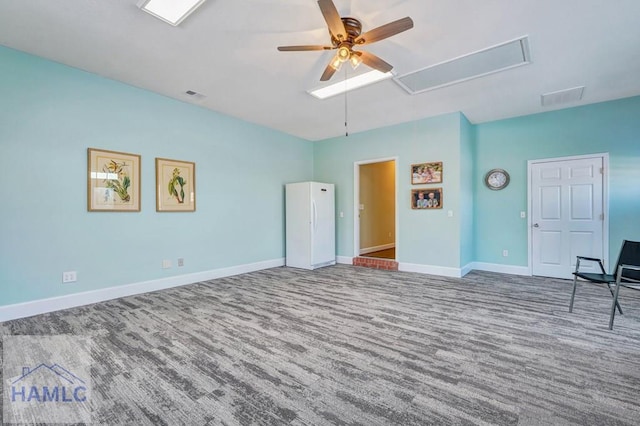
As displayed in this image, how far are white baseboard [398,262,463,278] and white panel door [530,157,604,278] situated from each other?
1.46 meters

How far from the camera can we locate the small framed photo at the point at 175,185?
423cm

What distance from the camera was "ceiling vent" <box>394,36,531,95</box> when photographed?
3.01m

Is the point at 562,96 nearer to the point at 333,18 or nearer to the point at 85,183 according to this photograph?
the point at 333,18

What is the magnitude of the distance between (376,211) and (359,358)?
5.93 metres

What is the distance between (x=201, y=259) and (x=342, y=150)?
373 centimetres

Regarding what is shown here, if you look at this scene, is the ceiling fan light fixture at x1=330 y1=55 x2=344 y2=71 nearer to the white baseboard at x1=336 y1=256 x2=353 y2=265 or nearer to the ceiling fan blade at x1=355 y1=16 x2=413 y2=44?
the ceiling fan blade at x1=355 y1=16 x2=413 y2=44

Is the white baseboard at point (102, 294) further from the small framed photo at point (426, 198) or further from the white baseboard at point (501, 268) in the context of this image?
the white baseboard at point (501, 268)

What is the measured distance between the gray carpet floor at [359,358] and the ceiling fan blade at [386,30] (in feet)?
8.47

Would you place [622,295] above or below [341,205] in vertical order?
below

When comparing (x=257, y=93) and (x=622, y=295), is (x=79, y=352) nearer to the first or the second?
(x=257, y=93)

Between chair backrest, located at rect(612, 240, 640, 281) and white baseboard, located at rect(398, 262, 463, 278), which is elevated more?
chair backrest, located at rect(612, 240, 640, 281)

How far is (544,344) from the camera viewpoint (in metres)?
2.43

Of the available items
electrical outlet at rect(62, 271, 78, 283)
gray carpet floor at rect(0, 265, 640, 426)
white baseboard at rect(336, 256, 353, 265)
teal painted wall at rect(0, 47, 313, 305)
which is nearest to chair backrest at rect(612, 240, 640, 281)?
gray carpet floor at rect(0, 265, 640, 426)

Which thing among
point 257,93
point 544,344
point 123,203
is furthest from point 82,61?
point 544,344
